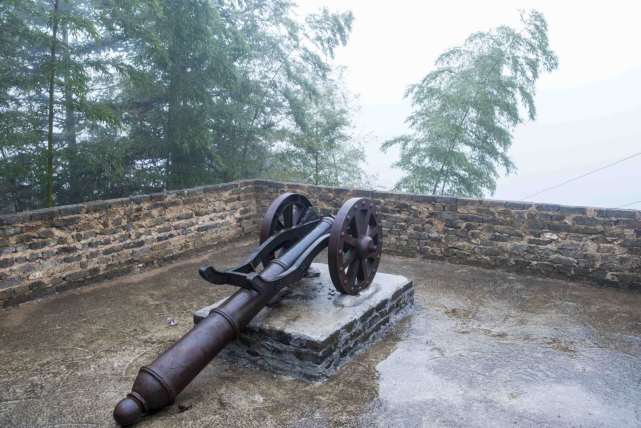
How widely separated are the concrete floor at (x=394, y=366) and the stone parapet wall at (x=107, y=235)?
225 mm

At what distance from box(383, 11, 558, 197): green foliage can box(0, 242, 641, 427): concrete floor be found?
3.42 metres

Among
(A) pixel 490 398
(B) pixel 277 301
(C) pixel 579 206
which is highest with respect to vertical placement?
(C) pixel 579 206

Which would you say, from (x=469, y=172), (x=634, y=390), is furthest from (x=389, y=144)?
(x=634, y=390)

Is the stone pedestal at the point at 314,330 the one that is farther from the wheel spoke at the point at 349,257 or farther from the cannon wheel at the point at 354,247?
the wheel spoke at the point at 349,257

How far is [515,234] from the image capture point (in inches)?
199

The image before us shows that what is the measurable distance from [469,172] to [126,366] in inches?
237

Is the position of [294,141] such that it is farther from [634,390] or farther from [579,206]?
[634,390]

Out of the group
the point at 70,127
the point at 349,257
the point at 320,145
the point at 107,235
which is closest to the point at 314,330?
the point at 349,257

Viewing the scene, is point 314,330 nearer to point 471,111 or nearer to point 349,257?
point 349,257

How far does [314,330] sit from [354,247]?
77 cm

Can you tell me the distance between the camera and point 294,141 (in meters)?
8.68

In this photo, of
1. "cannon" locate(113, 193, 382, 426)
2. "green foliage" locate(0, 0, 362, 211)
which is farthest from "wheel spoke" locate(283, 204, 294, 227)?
"green foliage" locate(0, 0, 362, 211)

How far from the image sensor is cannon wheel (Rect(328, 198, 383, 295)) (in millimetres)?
3342

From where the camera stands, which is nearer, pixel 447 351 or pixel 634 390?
pixel 634 390
